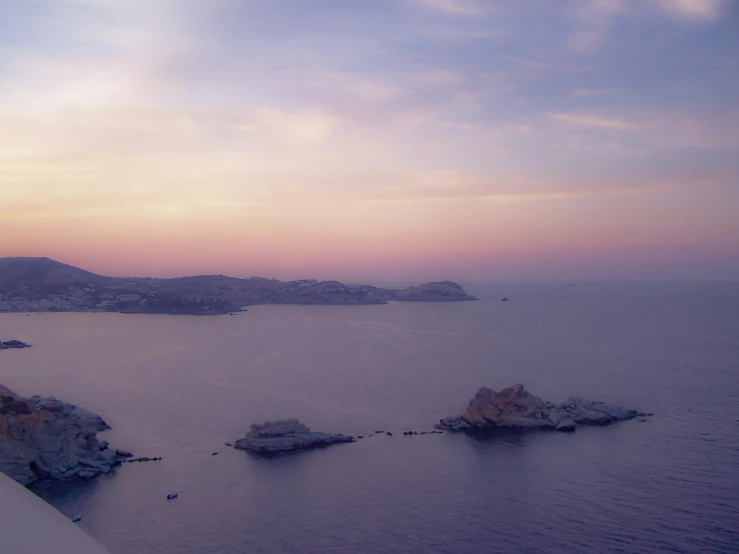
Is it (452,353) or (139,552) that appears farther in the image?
(452,353)

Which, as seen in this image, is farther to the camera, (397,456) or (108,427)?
(108,427)

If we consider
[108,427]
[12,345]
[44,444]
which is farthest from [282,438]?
[12,345]

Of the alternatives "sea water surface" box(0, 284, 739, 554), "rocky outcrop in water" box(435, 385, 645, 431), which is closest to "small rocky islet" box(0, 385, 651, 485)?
"rocky outcrop in water" box(435, 385, 645, 431)

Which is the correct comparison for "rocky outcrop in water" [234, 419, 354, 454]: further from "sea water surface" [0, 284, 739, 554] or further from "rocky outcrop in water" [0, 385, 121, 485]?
"rocky outcrop in water" [0, 385, 121, 485]

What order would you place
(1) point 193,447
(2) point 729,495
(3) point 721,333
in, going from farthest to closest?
1. (3) point 721,333
2. (1) point 193,447
3. (2) point 729,495

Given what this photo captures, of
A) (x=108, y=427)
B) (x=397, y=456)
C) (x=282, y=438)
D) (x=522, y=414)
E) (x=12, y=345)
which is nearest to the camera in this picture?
(x=397, y=456)

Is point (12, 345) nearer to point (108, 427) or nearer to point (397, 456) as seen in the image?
point (108, 427)

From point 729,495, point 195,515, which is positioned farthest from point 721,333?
point 195,515

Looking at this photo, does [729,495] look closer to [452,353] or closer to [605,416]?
[605,416]
